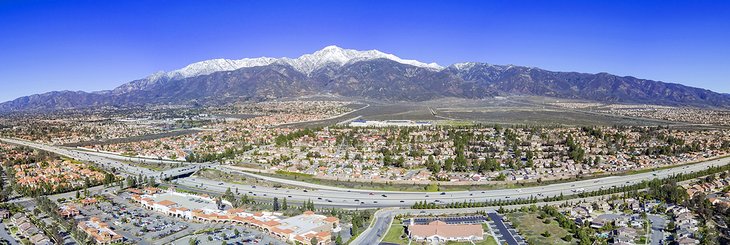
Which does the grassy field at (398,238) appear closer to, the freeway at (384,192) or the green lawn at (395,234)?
the green lawn at (395,234)

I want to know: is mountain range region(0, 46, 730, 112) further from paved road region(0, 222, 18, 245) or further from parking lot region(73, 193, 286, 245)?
paved road region(0, 222, 18, 245)

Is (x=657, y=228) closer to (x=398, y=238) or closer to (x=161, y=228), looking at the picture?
(x=398, y=238)

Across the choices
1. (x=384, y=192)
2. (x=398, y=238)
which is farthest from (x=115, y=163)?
(x=398, y=238)

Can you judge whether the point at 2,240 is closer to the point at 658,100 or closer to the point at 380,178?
the point at 380,178

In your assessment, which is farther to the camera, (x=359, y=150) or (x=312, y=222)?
(x=359, y=150)

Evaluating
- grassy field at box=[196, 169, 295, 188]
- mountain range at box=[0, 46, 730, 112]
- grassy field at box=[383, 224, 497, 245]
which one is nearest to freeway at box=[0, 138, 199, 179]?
grassy field at box=[196, 169, 295, 188]

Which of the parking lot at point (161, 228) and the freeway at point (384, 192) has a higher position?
the freeway at point (384, 192)

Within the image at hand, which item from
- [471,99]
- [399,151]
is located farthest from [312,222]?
[471,99]

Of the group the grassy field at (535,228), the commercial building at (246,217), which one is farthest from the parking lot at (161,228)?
the grassy field at (535,228)
